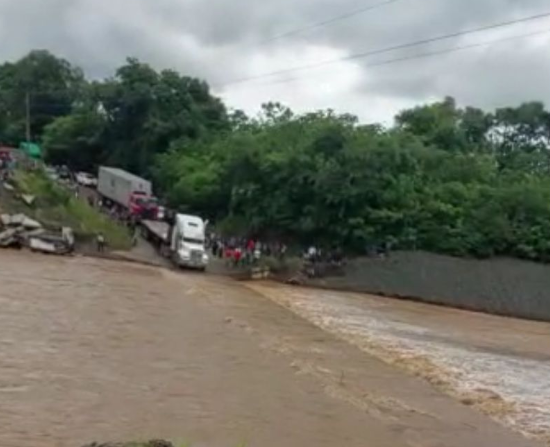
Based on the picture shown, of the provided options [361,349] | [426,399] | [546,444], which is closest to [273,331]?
[361,349]

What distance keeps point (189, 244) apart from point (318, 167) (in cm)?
912

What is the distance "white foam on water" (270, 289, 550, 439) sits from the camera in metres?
20.5

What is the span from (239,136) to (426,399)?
42324mm

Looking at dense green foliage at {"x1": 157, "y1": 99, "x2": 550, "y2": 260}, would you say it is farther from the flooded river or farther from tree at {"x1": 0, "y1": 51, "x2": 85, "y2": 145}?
tree at {"x1": 0, "y1": 51, "x2": 85, "y2": 145}

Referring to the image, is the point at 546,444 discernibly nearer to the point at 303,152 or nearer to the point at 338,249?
the point at 338,249

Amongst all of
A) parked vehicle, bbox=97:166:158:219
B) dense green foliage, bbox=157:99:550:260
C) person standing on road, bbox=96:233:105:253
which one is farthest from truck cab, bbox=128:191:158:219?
person standing on road, bbox=96:233:105:253

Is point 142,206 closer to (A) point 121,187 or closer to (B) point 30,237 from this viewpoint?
(A) point 121,187

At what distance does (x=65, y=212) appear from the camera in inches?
2057

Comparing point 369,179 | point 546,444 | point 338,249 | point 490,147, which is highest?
point 490,147

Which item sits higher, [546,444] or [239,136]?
[239,136]

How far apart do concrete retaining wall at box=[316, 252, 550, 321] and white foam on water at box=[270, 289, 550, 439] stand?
261 inches

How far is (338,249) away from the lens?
2019 inches

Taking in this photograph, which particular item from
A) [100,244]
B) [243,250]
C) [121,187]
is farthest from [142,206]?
[243,250]

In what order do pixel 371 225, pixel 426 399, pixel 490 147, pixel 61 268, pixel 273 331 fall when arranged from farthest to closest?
pixel 490 147 → pixel 371 225 → pixel 61 268 → pixel 273 331 → pixel 426 399
